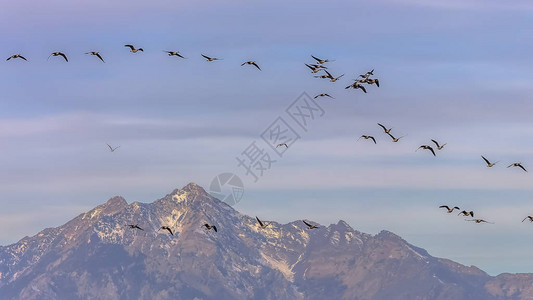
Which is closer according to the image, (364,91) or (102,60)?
(102,60)

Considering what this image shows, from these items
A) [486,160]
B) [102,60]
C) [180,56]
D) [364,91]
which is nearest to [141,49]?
[180,56]

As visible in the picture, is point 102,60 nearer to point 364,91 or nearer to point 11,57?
point 11,57

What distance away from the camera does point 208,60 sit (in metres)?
199

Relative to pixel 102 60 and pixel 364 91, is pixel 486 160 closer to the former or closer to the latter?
pixel 364 91

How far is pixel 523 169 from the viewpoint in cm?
19888

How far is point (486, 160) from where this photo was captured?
196 meters

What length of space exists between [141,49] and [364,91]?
39.6 meters

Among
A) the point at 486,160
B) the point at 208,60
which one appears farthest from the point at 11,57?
the point at 486,160

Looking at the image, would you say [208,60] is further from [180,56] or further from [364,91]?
[364,91]

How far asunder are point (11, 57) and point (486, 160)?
8222 centimetres

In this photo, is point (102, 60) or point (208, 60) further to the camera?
point (208, 60)

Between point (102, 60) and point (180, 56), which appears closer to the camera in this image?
point (102, 60)

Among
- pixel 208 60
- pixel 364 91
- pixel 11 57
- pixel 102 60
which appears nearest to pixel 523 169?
pixel 364 91

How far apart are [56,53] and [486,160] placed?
75.2m
